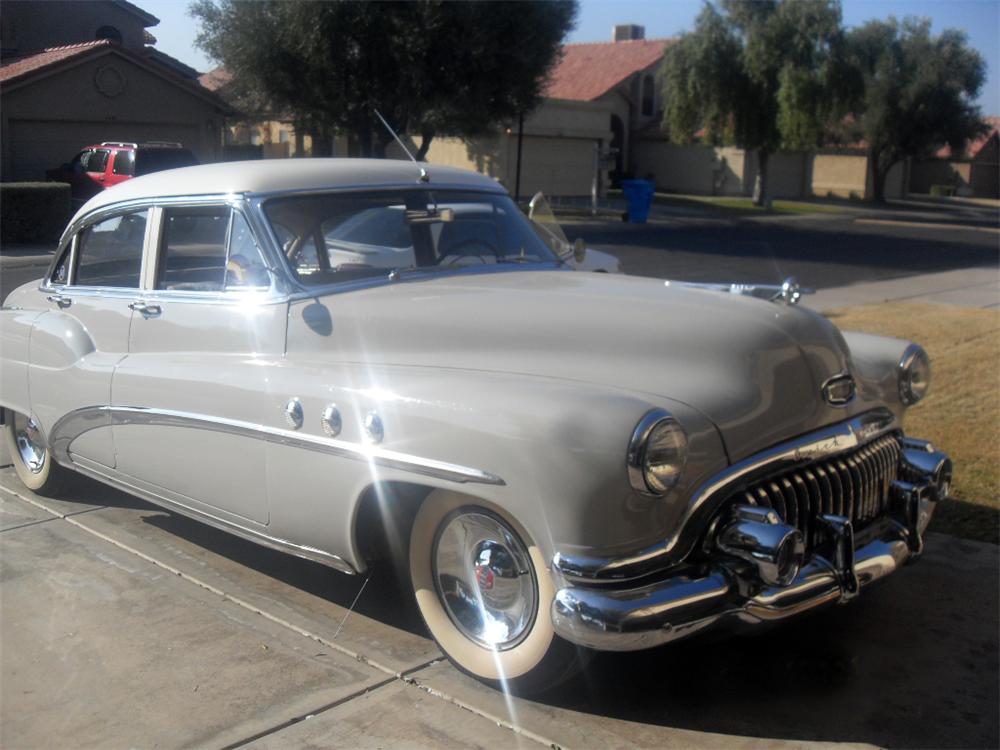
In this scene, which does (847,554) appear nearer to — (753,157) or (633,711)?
(633,711)

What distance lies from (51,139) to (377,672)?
23179mm

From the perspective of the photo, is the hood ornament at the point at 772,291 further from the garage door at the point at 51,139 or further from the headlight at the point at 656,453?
the garage door at the point at 51,139

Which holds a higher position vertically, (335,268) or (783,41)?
(783,41)

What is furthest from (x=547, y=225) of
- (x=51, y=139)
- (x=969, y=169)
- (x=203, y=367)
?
(x=969, y=169)

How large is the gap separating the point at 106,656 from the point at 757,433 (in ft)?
7.97

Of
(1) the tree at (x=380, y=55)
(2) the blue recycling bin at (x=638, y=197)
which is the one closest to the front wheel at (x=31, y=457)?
(1) the tree at (x=380, y=55)

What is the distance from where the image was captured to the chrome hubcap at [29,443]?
5.67 m

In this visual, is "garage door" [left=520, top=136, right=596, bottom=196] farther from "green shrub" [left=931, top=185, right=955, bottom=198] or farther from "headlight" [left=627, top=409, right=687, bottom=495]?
"headlight" [left=627, top=409, right=687, bottom=495]

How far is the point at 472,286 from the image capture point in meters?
4.43

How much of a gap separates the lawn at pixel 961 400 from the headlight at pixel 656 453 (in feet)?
8.84

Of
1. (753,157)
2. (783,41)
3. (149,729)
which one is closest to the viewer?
(149,729)

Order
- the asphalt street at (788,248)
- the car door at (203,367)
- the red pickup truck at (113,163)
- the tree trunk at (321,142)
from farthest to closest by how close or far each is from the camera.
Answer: the tree trunk at (321,142), the red pickup truck at (113,163), the asphalt street at (788,248), the car door at (203,367)

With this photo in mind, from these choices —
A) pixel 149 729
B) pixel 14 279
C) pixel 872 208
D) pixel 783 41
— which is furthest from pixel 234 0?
pixel 872 208

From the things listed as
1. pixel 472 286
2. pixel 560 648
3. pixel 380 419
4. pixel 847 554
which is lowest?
pixel 560 648
